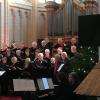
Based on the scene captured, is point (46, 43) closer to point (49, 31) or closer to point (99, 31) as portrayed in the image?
point (49, 31)

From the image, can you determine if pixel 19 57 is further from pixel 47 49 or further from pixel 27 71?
pixel 27 71

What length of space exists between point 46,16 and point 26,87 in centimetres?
921

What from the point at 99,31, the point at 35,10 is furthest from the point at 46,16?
the point at 99,31

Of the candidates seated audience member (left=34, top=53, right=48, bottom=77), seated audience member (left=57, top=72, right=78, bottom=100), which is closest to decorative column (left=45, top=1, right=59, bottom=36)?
seated audience member (left=34, top=53, right=48, bottom=77)

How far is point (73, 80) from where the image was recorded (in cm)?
565

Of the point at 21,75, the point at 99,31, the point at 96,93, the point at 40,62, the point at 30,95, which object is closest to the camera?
the point at 96,93

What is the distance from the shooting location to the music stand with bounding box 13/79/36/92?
21.4ft

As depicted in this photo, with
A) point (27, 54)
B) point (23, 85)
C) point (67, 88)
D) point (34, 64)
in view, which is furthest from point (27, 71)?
point (67, 88)

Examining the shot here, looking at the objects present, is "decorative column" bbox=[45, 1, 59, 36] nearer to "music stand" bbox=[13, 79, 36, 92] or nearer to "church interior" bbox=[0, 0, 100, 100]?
"church interior" bbox=[0, 0, 100, 100]

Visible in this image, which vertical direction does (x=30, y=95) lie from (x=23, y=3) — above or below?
below

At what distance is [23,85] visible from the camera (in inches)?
259

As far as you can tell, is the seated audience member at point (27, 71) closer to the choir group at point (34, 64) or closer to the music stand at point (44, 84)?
the choir group at point (34, 64)

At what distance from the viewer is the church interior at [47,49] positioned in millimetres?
5531

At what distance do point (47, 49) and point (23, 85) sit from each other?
3.86 meters
